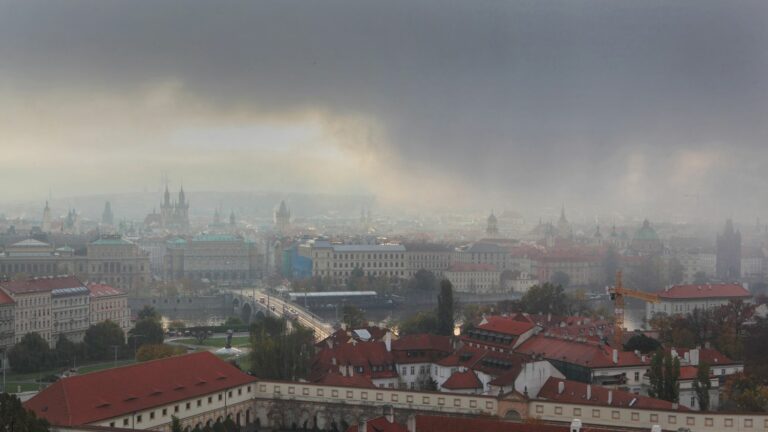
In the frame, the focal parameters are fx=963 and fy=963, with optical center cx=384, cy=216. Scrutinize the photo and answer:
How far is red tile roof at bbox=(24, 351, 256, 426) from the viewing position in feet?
72.5

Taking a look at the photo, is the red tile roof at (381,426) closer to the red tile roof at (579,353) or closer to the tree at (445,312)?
the red tile roof at (579,353)

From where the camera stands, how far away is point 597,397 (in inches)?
1019

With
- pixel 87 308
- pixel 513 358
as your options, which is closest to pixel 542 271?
pixel 87 308

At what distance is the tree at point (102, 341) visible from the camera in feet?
145

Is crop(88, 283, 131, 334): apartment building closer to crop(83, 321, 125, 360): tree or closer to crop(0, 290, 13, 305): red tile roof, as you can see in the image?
crop(0, 290, 13, 305): red tile roof

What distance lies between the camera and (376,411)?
87.1 feet

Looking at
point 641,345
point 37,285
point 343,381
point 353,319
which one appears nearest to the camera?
point 343,381

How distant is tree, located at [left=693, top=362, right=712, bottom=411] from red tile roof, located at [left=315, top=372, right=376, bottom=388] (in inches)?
391

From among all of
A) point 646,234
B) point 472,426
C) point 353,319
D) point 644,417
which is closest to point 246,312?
point 353,319

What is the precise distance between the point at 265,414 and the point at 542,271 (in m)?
79.3

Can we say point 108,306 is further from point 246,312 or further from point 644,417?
point 644,417

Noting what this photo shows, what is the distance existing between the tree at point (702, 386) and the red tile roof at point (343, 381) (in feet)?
32.6

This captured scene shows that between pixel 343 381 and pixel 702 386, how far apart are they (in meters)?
10.9

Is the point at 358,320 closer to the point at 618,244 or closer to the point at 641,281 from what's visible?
the point at 641,281
